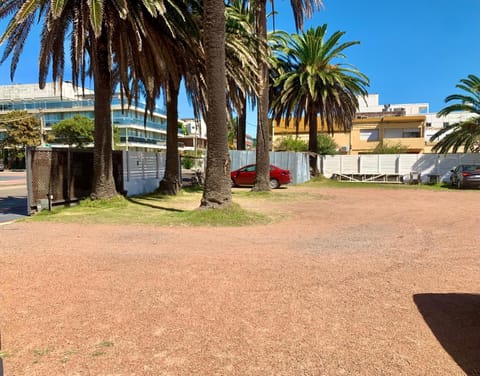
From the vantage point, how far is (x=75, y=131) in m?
65.7

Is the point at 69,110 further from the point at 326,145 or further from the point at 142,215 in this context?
the point at 142,215

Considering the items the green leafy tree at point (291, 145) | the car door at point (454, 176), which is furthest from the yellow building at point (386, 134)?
the car door at point (454, 176)


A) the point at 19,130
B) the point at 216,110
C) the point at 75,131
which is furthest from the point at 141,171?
the point at 19,130

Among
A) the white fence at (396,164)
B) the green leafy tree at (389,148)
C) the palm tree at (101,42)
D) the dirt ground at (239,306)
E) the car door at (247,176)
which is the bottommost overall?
the dirt ground at (239,306)

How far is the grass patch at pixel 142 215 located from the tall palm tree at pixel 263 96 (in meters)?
6.89

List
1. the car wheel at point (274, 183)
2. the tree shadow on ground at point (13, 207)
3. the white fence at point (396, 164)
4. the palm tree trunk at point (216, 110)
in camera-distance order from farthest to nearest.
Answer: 1. the white fence at point (396, 164)
2. the car wheel at point (274, 183)
3. the tree shadow on ground at point (13, 207)
4. the palm tree trunk at point (216, 110)

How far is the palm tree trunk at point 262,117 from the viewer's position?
733 inches

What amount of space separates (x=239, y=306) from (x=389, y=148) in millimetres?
46873

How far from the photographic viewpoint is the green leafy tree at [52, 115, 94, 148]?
65625mm

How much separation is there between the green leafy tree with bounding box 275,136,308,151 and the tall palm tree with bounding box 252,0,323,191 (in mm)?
30739

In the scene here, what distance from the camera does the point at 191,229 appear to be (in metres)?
9.27

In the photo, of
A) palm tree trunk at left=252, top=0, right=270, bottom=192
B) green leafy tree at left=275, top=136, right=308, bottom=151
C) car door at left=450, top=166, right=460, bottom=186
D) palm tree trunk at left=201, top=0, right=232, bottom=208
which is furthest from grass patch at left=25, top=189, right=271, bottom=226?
green leafy tree at left=275, top=136, right=308, bottom=151

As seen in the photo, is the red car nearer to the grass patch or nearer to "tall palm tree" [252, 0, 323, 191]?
"tall palm tree" [252, 0, 323, 191]

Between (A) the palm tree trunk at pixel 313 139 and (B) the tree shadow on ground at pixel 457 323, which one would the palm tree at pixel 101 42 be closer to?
(B) the tree shadow on ground at pixel 457 323
